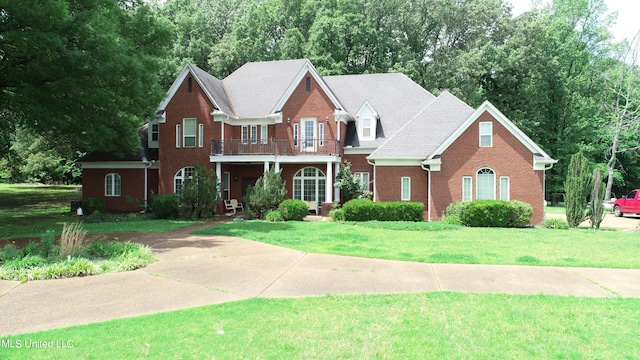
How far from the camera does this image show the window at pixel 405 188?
22359 mm

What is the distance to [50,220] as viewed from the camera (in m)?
20.7

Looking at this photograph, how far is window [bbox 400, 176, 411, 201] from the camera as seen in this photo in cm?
2236

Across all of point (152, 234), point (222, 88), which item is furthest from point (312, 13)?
point (152, 234)

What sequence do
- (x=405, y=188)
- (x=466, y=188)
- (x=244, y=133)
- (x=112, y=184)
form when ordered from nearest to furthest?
(x=466, y=188) → (x=405, y=188) → (x=244, y=133) → (x=112, y=184)

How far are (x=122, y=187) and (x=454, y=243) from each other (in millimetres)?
22283

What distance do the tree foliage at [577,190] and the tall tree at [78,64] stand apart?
20.6 metres

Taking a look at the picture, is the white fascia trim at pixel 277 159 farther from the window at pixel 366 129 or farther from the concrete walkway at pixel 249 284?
the concrete walkway at pixel 249 284

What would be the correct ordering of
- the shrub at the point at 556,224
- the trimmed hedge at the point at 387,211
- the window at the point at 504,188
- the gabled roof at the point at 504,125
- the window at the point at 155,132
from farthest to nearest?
the window at the point at 155,132
the window at the point at 504,188
the gabled roof at the point at 504,125
the trimmed hedge at the point at 387,211
the shrub at the point at 556,224

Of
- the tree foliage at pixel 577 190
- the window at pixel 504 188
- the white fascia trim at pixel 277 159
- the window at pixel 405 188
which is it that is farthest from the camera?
the white fascia trim at pixel 277 159

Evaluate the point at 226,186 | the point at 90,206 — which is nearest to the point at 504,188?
the point at 226,186

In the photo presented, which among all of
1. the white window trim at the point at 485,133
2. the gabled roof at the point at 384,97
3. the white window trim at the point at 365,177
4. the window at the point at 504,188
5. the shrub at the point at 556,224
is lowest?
the shrub at the point at 556,224

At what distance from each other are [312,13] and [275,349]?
41.7m

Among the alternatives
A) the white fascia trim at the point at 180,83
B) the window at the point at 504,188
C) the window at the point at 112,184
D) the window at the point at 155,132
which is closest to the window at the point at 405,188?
A: the window at the point at 504,188

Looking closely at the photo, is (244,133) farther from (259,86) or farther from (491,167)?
(491,167)
